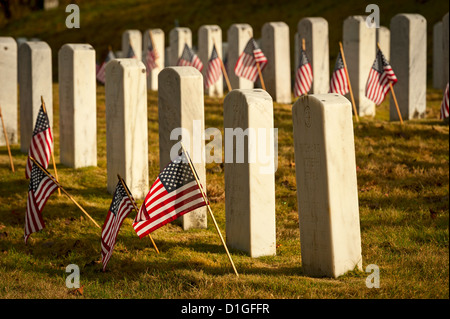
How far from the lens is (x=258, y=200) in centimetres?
708

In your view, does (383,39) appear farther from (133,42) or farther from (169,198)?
(169,198)

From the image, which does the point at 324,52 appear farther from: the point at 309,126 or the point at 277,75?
the point at 309,126

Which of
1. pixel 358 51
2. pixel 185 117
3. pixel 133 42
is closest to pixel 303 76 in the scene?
pixel 358 51

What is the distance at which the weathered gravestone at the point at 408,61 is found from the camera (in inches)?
517

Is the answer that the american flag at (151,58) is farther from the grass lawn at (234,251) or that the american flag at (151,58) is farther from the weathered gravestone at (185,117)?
the weathered gravestone at (185,117)

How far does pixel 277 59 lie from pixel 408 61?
103 inches

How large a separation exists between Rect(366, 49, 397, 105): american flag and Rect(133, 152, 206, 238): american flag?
6221 mm

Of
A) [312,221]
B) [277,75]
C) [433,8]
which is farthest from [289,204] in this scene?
[433,8]

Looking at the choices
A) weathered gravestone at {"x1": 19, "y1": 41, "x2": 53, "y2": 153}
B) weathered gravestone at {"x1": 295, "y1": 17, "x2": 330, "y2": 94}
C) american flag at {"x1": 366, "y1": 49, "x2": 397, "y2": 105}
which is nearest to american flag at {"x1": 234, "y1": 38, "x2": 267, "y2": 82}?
weathered gravestone at {"x1": 295, "y1": 17, "x2": 330, "y2": 94}

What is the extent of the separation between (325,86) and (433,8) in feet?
39.3

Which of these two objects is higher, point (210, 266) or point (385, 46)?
point (385, 46)

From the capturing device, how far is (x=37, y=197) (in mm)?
7332

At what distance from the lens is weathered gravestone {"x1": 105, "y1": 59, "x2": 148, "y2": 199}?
8.91 meters

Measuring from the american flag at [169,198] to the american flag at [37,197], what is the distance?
1.19 m
